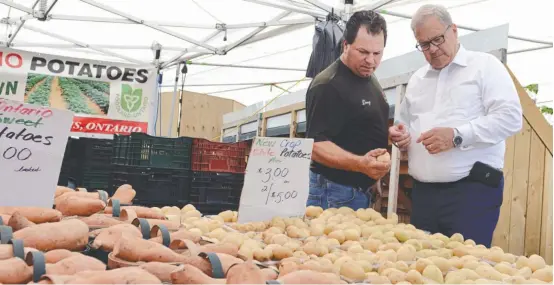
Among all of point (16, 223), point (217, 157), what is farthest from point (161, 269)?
point (217, 157)

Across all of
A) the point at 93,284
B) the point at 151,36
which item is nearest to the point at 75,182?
the point at 93,284

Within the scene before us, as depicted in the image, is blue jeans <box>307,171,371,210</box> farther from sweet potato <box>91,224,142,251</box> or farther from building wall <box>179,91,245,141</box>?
building wall <box>179,91,245,141</box>

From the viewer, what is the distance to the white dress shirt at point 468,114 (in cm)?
180

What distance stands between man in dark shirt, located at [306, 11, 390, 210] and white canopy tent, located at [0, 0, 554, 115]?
2.42m

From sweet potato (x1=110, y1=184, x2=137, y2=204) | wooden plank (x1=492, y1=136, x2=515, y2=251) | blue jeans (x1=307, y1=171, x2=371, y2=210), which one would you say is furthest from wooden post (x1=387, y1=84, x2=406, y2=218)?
sweet potato (x1=110, y1=184, x2=137, y2=204)

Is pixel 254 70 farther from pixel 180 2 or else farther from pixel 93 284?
pixel 93 284

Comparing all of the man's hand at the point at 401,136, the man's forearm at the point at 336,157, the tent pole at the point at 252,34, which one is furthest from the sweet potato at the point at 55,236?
the tent pole at the point at 252,34

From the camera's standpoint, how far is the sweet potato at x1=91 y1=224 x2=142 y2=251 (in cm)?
110

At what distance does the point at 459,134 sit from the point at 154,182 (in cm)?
172

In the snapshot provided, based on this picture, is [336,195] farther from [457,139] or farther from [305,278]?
[305,278]

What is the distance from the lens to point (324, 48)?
4078 mm

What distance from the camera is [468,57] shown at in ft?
6.38

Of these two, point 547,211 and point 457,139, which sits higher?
point 457,139

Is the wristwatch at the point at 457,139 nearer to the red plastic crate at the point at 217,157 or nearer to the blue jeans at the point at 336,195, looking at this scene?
the blue jeans at the point at 336,195
